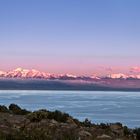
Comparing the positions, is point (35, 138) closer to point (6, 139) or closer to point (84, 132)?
point (6, 139)

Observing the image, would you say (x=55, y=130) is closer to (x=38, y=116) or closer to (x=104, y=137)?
(x=104, y=137)

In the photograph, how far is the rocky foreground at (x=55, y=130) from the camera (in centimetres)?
1336

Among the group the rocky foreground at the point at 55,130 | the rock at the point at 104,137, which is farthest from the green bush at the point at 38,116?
the rock at the point at 104,137

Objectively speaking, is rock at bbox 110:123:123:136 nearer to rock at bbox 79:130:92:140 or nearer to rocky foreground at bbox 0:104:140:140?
rocky foreground at bbox 0:104:140:140

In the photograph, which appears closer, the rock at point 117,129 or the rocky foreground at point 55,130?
the rocky foreground at point 55,130

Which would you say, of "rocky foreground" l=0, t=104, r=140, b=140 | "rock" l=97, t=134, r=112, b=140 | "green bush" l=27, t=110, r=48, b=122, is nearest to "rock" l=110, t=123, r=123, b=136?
"rocky foreground" l=0, t=104, r=140, b=140

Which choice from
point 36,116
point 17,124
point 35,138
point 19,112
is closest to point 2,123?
point 17,124

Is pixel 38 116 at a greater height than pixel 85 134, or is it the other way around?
pixel 38 116

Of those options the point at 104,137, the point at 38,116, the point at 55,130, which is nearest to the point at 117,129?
the point at 38,116

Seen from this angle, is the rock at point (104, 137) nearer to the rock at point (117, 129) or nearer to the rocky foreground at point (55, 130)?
the rocky foreground at point (55, 130)

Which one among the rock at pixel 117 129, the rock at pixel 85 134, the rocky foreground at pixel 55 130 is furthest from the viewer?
the rock at pixel 117 129

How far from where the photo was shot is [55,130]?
15.5 m

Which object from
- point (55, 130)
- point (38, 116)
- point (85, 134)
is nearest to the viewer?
point (85, 134)

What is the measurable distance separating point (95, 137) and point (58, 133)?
1.20 m
